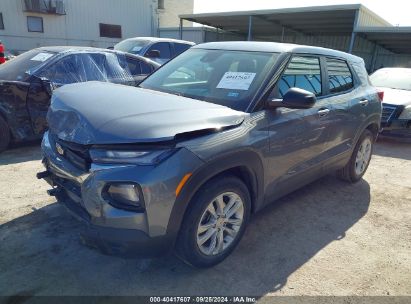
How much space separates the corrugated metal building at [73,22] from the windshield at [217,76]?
21040 mm

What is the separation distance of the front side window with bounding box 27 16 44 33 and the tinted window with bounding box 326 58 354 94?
73.5 feet

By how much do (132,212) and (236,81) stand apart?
153 cm

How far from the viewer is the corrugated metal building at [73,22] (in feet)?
67.4

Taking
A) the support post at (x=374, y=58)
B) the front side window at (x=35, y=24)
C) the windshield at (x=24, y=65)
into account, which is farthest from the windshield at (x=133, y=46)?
the support post at (x=374, y=58)

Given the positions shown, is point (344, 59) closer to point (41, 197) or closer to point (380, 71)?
point (41, 197)

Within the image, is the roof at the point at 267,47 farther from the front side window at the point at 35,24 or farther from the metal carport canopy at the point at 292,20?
the front side window at the point at 35,24

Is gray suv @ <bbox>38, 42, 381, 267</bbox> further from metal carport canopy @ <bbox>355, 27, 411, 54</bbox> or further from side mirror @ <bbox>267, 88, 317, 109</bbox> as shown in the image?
metal carport canopy @ <bbox>355, 27, 411, 54</bbox>

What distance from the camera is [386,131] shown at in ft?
24.3

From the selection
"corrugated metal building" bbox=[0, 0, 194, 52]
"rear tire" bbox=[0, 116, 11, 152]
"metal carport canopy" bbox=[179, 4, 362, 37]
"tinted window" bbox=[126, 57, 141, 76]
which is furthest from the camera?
"corrugated metal building" bbox=[0, 0, 194, 52]

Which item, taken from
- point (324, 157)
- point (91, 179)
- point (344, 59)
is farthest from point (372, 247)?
point (91, 179)

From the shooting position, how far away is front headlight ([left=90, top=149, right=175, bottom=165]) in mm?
2133

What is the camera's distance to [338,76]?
13.0 feet

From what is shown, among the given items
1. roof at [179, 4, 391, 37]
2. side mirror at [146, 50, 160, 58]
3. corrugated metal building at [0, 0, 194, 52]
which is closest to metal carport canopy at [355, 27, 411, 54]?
roof at [179, 4, 391, 37]

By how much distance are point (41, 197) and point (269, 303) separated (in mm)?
2696
